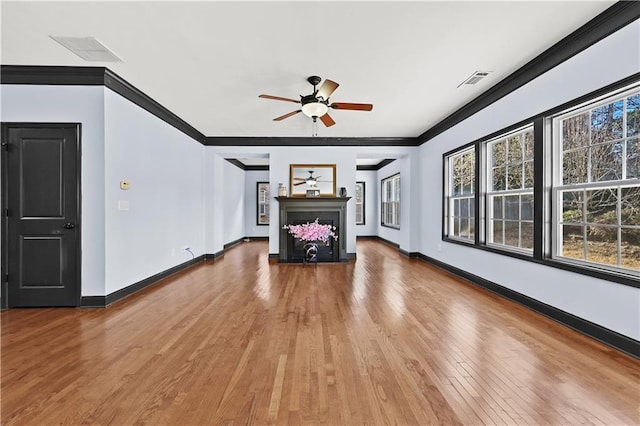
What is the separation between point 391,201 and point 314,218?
3.64 metres

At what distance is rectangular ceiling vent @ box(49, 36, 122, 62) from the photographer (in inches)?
114

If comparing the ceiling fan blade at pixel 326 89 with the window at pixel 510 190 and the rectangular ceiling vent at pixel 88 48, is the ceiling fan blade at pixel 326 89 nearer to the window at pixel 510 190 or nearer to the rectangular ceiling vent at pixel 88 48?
the rectangular ceiling vent at pixel 88 48

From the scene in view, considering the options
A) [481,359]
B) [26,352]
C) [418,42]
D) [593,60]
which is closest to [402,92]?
[418,42]

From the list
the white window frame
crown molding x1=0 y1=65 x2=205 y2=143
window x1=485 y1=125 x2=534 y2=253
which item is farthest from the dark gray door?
the white window frame

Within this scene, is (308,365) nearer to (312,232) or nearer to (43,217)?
(43,217)

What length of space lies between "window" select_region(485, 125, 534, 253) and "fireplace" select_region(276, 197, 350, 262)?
3017 millimetres

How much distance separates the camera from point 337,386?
1979 mm

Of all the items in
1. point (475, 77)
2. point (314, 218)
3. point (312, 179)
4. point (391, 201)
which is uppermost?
point (475, 77)

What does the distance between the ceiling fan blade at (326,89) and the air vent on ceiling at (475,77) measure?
1.74 meters

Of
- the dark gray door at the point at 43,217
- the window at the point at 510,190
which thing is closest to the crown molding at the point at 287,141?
the window at the point at 510,190

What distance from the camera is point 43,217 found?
11.7 ft

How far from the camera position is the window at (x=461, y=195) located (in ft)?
16.5

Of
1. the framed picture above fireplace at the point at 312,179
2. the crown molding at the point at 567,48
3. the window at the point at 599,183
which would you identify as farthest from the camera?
the framed picture above fireplace at the point at 312,179

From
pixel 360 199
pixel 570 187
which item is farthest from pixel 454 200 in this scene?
pixel 360 199
